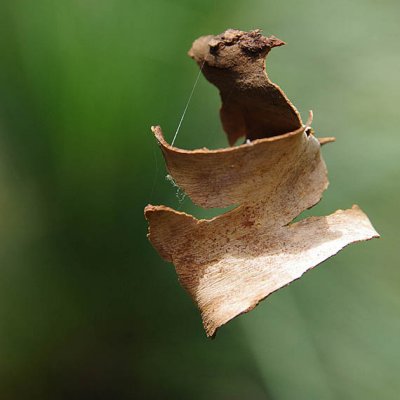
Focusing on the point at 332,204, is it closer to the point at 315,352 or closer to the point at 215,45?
the point at 315,352

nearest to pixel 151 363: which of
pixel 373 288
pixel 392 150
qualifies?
pixel 373 288

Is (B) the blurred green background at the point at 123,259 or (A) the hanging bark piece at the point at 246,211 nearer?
(A) the hanging bark piece at the point at 246,211

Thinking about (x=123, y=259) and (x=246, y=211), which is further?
(x=123, y=259)

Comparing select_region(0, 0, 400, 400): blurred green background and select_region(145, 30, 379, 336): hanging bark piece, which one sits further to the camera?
select_region(0, 0, 400, 400): blurred green background

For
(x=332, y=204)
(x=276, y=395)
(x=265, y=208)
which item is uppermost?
(x=265, y=208)
